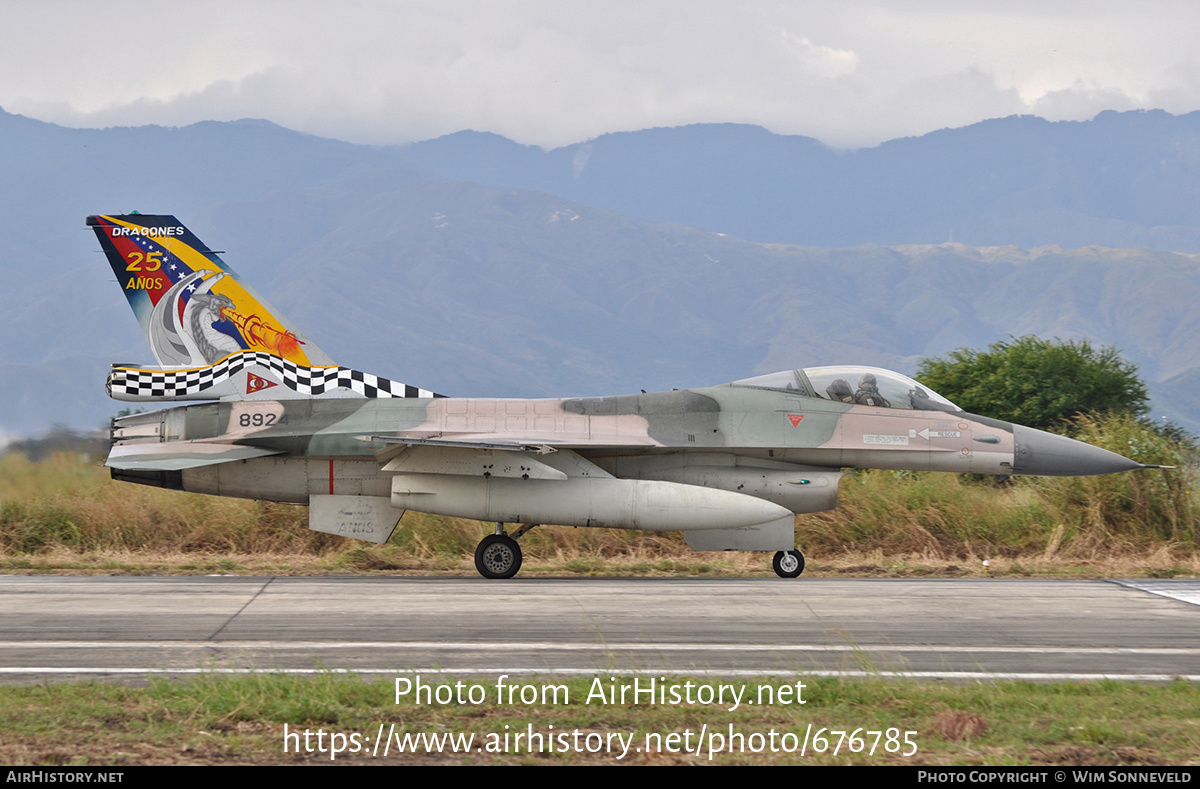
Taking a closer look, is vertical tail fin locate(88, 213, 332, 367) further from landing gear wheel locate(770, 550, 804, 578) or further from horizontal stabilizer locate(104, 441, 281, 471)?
landing gear wheel locate(770, 550, 804, 578)

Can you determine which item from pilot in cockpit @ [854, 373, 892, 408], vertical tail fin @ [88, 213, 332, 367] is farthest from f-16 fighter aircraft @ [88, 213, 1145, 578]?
vertical tail fin @ [88, 213, 332, 367]

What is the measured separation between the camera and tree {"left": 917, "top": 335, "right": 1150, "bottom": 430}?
2380 centimetres

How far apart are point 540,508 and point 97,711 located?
23.2 ft

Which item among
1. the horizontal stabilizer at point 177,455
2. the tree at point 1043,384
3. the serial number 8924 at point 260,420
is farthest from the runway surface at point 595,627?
the tree at point 1043,384

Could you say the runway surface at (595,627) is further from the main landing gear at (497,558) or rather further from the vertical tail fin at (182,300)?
the vertical tail fin at (182,300)

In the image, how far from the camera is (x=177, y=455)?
1311 centimetres

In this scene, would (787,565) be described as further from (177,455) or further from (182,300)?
(182,300)

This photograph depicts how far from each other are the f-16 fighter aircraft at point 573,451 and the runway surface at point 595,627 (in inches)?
40.8

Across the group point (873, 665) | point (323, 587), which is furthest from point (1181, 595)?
point (323, 587)

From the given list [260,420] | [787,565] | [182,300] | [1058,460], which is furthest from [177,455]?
[1058,460]

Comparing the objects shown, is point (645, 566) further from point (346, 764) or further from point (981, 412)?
point (981, 412)

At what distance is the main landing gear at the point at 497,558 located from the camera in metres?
13.1

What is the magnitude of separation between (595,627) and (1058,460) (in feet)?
22.8

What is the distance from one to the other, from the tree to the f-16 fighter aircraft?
10.9 metres
